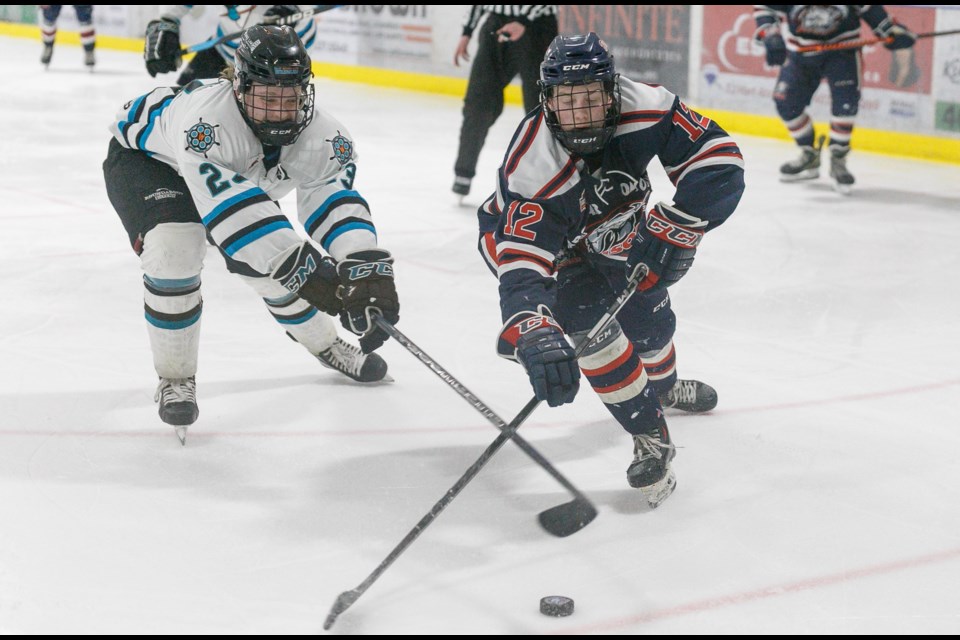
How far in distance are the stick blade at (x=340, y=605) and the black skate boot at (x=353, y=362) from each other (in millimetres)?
1201

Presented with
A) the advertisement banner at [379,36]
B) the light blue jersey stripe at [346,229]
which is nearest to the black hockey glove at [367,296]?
the light blue jersey stripe at [346,229]

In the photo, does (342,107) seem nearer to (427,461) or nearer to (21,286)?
(21,286)

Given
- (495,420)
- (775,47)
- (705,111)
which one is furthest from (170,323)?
(705,111)

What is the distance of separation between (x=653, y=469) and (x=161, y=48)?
247 cm

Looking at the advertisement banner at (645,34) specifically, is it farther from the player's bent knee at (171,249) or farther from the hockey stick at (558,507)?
the hockey stick at (558,507)

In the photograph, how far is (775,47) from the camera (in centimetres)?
570

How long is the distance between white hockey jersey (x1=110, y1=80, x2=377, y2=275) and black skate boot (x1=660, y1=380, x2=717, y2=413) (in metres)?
0.79

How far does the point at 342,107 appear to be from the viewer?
822cm

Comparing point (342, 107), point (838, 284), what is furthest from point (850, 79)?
point (342, 107)

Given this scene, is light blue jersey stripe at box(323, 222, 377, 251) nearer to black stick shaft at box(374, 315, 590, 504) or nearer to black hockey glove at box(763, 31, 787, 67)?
black stick shaft at box(374, 315, 590, 504)

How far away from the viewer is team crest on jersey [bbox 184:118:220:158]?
2447mm

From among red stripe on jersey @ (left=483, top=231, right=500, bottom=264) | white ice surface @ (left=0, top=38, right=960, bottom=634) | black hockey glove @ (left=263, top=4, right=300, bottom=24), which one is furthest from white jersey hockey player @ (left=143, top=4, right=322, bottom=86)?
red stripe on jersey @ (left=483, top=231, right=500, bottom=264)

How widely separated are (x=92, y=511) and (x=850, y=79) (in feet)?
14.5

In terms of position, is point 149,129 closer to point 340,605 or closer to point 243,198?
point 243,198
